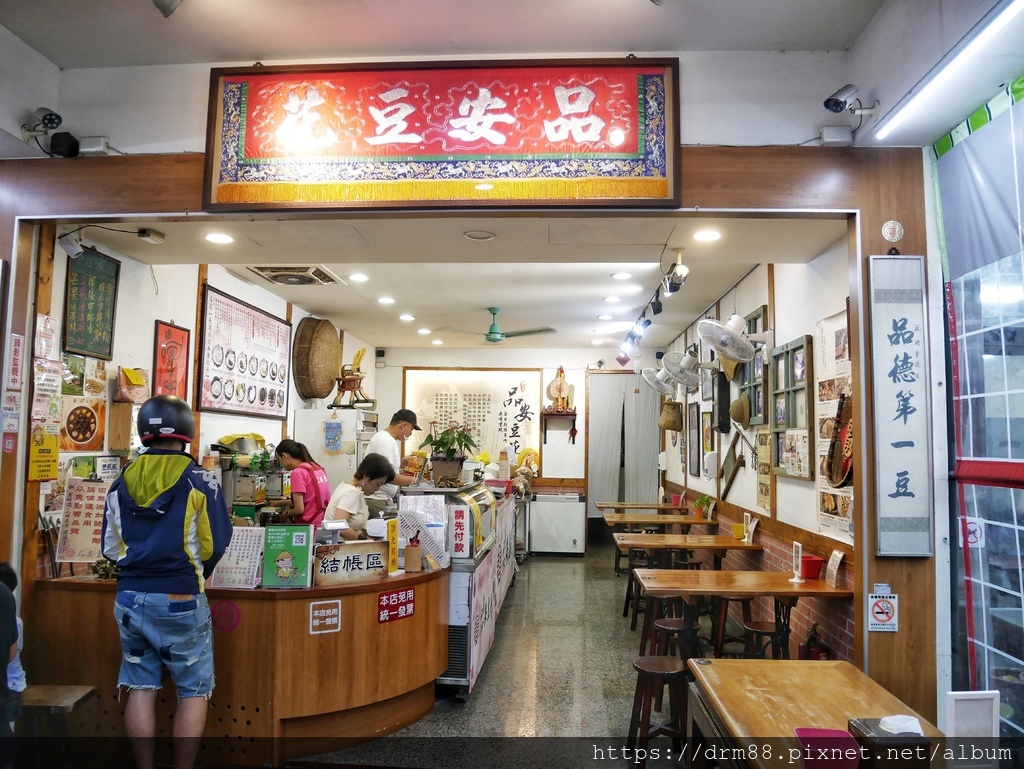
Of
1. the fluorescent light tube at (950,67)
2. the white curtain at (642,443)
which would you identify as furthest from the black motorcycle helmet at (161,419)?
the white curtain at (642,443)

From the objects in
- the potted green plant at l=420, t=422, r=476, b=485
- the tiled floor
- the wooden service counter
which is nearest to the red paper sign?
the wooden service counter

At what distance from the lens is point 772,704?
85.2 inches

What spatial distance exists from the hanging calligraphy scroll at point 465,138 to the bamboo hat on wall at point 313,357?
3805 mm

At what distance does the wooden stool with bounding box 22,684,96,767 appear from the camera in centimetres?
293

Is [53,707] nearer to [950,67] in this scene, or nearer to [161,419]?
[161,419]

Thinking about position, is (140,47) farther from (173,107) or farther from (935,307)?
(935,307)

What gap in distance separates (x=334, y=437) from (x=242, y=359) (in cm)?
216

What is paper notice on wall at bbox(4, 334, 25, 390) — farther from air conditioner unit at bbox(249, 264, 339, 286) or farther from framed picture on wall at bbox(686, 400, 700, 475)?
framed picture on wall at bbox(686, 400, 700, 475)

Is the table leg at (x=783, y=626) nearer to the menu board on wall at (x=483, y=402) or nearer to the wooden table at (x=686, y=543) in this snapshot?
the wooden table at (x=686, y=543)

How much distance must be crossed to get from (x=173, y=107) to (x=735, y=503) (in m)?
5.24

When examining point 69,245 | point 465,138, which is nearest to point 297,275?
point 69,245

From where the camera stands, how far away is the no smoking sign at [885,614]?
290cm

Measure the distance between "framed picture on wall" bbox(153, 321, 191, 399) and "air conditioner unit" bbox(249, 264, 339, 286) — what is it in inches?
36.8

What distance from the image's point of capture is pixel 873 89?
2.97 m
